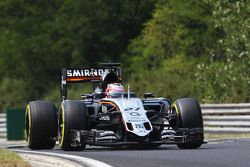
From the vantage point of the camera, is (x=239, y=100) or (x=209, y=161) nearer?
(x=209, y=161)

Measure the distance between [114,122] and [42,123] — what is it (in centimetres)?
148

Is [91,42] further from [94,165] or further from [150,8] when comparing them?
[94,165]

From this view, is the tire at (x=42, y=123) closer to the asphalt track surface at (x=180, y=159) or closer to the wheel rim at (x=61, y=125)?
the wheel rim at (x=61, y=125)

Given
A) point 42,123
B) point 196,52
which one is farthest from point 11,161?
point 196,52

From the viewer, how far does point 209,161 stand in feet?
40.9

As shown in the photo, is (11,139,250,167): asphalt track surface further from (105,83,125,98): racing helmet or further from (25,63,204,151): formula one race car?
(105,83,125,98): racing helmet

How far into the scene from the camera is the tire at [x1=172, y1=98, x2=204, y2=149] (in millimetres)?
16812

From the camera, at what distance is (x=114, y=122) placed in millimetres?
16828

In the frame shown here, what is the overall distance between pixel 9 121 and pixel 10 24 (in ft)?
62.3

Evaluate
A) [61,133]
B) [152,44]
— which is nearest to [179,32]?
[152,44]

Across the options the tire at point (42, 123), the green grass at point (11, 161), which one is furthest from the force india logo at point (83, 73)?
the green grass at point (11, 161)

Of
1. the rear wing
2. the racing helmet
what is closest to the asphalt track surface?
the racing helmet

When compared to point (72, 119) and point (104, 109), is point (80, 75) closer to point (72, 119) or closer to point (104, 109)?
point (104, 109)

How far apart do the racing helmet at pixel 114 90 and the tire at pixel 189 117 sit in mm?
1365
